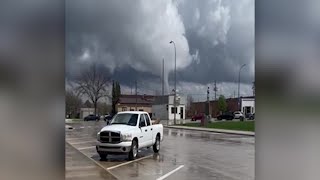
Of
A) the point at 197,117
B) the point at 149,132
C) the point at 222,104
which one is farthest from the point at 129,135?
the point at 222,104

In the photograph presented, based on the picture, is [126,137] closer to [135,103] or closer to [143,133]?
[143,133]

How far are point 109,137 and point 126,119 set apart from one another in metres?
0.28

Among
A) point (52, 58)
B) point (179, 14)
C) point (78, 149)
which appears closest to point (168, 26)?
point (179, 14)

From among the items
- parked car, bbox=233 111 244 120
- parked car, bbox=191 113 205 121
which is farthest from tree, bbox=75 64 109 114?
parked car, bbox=233 111 244 120

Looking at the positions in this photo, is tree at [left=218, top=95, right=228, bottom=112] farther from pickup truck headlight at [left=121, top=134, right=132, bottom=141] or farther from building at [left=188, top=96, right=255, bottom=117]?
pickup truck headlight at [left=121, top=134, right=132, bottom=141]

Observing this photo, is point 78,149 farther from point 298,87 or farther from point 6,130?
point 298,87

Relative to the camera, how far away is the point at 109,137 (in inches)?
156

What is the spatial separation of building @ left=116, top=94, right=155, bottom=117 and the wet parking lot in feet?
0.94

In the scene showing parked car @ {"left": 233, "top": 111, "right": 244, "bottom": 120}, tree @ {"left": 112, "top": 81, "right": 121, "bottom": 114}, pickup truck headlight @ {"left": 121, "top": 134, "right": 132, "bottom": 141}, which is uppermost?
tree @ {"left": 112, "top": 81, "right": 121, "bottom": 114}

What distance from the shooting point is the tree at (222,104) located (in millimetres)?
3848

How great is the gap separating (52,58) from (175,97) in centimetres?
223

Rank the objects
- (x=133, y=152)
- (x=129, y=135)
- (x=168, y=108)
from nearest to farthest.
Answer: (x=168, y=108)
(x=133, y=152)
(x=129, y=135)

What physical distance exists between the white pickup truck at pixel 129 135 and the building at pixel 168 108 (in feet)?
0.40

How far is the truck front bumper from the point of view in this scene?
4.01m
